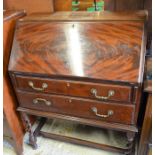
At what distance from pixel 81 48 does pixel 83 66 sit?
0.41 feet

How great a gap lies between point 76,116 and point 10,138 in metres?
0.72

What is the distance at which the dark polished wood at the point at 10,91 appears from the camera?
1394 mm

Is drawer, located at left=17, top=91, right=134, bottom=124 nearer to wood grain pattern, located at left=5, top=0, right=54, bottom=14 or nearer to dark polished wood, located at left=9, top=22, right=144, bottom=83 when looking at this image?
dark polished wood, located at left=9, top=22, right=144, bottom=83

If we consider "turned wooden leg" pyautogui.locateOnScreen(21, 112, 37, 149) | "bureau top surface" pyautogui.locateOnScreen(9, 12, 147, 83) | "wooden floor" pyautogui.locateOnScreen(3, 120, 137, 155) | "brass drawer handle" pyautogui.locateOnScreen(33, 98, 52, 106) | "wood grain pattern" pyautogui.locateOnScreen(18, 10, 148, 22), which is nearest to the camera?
"bureau top surface" pyautogui.locateOnScreen(9, 12, 147, 83)

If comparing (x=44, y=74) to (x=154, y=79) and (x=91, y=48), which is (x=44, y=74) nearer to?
(x=91, y=48)

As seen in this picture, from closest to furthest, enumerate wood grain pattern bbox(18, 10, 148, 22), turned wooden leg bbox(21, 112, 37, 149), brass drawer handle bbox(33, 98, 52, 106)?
1. wood grain pattern bbox(18, 10, 148, 22)
2. brass drawer handle bbox(33, 98, 52, 106)
3. turned wooden leg bbox(21, 112, 37, 149)

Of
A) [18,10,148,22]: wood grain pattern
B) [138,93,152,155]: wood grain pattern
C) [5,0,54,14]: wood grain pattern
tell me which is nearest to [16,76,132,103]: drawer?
[138,93,152,155]: wood grain pattern

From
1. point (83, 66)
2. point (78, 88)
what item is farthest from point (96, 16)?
point (78, 88)

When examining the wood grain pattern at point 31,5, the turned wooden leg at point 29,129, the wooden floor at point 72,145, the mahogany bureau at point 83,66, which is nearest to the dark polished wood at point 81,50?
the mahogany bureau at point 83,66

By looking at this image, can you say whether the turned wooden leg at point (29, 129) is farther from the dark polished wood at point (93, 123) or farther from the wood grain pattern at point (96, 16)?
the wood grain pattern at point (96, 16)

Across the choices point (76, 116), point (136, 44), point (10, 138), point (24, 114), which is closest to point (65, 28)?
point (136, 44)

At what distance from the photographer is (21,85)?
1.36 metres

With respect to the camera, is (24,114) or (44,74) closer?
(44,74)

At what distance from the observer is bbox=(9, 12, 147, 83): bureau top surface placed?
1096 millimetres
